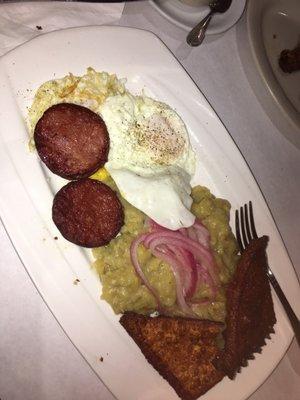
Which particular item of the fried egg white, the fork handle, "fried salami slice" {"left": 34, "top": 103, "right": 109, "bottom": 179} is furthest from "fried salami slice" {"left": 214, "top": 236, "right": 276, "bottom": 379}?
"fried salami slice" {"left": 34, "top": 103, "right": 109, "bottom": 179}

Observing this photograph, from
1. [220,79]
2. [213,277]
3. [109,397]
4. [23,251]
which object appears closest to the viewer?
[23,251]

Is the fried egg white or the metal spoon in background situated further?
the metal spoon in background

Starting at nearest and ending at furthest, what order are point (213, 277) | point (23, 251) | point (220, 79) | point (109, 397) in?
point (23, 251)
point (109, 397)
point (213, 277)
point (220, 79)

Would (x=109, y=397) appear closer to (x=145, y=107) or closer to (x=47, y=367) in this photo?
(x=47, y=367)

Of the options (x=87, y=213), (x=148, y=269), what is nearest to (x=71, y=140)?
(x=87, y=213)

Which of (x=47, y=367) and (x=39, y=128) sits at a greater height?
(x=39, y=128)

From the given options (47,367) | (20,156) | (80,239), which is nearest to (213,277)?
(80,239)

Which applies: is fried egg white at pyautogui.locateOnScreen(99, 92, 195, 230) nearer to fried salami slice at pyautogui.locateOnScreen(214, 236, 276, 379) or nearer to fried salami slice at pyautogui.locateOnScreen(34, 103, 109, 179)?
fried salami slice at pyautogui.locateOnScreen(34, 103, 109, 179)
